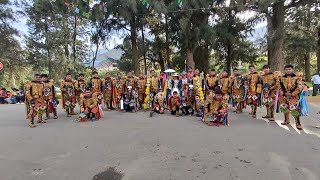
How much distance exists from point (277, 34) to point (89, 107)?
411 inches

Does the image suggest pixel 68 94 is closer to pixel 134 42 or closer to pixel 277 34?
pixel 277 34

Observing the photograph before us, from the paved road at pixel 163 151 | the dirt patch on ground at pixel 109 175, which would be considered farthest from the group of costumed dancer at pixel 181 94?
the dirt patch on ground at pixel 109 175

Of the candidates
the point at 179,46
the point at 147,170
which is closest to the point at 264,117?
the point at 147,170

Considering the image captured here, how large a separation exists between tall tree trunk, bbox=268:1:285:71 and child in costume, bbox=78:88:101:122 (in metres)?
9.92

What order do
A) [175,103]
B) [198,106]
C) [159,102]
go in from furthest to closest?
[159,102], [175,103], [198,106]

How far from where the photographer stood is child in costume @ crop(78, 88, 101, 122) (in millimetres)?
8156

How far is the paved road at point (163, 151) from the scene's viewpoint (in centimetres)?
404

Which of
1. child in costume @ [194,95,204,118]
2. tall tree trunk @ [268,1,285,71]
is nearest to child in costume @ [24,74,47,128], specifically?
child in costume @ [194,95,204,118]

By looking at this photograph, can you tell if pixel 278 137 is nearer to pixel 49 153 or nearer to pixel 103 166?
pixel 103 166

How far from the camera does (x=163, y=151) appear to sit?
500 cm

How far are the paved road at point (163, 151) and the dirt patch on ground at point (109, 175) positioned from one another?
0.08m

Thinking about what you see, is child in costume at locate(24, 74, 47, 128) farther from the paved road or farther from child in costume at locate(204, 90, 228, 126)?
child in costume at locate(204, 90, 228, 126)

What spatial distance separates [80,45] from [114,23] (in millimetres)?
8650

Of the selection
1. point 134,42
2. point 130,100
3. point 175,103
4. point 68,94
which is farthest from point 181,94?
point 134,42
